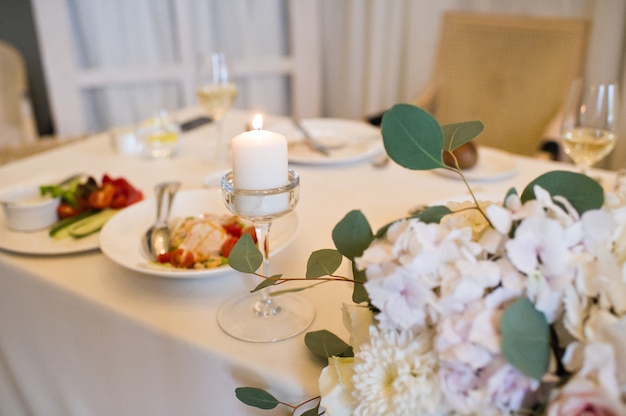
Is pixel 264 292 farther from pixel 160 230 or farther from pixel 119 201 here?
pixel 119 201

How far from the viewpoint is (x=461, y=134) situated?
1.81ft

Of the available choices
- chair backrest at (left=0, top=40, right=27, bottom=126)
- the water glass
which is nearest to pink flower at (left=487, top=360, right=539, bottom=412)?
the water glass

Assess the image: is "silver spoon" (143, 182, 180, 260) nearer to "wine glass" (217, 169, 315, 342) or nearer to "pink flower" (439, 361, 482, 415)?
"wine glass" (217, 169, 315, 342)

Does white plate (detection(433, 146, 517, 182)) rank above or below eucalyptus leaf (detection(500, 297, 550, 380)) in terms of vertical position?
below

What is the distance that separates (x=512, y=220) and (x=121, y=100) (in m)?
2.65

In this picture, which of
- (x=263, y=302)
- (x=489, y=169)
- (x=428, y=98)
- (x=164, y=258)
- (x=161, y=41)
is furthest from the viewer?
(x=161, y=41)

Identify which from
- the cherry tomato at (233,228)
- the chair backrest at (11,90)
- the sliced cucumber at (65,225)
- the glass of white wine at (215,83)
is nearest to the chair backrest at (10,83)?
the chair backrest at (11,90)

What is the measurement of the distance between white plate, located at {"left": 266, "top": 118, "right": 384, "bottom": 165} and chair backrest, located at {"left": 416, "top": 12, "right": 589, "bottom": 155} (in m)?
0.88

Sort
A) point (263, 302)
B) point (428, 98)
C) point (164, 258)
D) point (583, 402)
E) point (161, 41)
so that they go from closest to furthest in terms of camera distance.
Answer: point (583, 402) → point (263, 302) → point (164, 258) → point (428, 98) → point (161, 41)

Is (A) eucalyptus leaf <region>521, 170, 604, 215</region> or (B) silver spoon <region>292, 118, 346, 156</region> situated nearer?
(A) eucalyptus leaf <region>521, 170, 604, 215</region>

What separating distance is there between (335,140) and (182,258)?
728mm

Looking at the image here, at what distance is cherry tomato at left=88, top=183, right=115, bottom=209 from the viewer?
→ 102 cm

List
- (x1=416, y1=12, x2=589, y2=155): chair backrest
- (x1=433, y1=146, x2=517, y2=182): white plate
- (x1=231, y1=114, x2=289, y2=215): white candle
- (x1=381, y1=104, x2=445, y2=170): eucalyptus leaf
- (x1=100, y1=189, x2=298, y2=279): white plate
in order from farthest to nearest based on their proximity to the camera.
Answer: (x1=416, y1=12, x2=589, y2=155): chair backrest
(x1=433, y1=146, x2=517, y2=182): white plate
(x1=100, y1=189, x2=298, y2=279): white plate
(x1=231, y1=114, x2=289, y2=215): white candle
(x1=381, y1=104, x2=445, y2=170): eucalyptus leaf

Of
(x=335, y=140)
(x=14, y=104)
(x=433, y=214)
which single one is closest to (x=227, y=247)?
(x=433, y=214)
